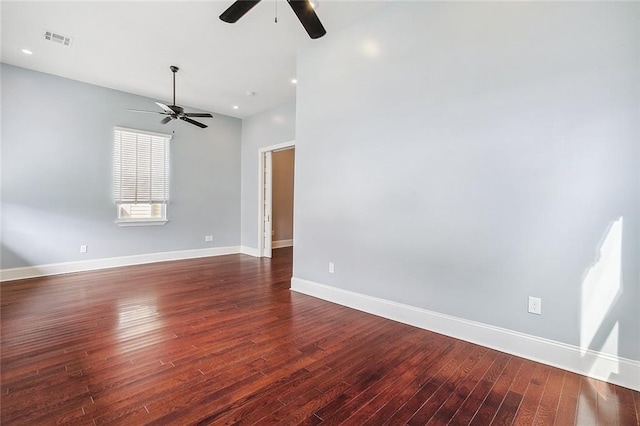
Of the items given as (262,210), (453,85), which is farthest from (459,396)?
(262,210)

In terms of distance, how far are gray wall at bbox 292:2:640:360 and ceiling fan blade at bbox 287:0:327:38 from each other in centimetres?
110

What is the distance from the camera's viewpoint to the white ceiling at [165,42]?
3.03 meters

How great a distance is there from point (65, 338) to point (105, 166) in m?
3.61

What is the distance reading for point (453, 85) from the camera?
2.62 metres

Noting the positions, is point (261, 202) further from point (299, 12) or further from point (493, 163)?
point (493, 163)

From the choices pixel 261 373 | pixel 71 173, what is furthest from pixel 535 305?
pixel 71 173

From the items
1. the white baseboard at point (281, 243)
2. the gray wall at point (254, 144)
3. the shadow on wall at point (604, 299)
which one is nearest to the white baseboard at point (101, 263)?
the gray wall at point (254, 144)

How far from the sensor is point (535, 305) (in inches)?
88.4

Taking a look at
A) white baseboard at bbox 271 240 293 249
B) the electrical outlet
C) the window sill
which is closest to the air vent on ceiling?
the window sill

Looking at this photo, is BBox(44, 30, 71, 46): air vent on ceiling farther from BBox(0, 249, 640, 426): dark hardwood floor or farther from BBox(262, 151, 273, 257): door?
BBox(262, 151, 273, 257): door

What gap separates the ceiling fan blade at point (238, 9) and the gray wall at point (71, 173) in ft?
14.0

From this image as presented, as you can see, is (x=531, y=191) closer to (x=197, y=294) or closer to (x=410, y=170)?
(x=410, y=170)

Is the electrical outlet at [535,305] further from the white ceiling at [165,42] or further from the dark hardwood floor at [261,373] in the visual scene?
the white ceiling at [165,42]

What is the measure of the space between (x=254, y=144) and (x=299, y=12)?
4839mm
